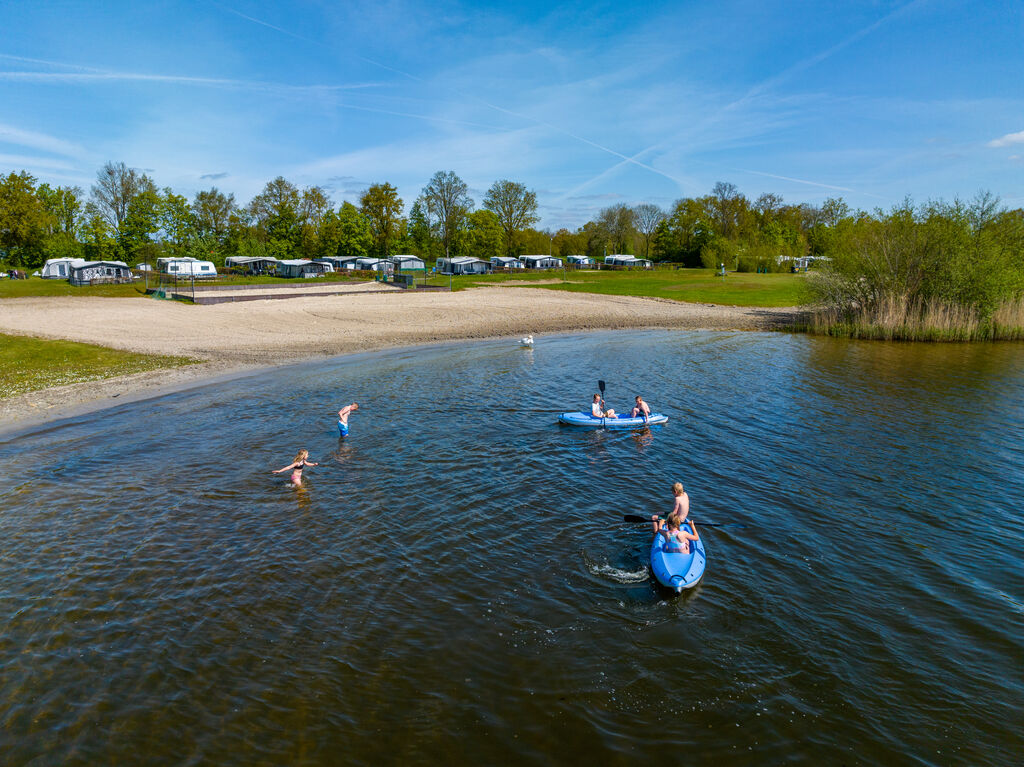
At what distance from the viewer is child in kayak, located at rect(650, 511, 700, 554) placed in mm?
11375

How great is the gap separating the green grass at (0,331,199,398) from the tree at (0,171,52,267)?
6834 centimetres

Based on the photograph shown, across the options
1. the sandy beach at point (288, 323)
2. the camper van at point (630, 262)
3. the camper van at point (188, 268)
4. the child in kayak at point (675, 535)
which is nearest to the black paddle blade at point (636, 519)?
the child in kayak at point (675, 535)

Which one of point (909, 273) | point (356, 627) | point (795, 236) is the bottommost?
point (356, 627)

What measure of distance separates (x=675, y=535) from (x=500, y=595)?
12.1 ft

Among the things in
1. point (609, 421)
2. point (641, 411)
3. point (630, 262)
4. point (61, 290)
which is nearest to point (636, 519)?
point (609, 421)

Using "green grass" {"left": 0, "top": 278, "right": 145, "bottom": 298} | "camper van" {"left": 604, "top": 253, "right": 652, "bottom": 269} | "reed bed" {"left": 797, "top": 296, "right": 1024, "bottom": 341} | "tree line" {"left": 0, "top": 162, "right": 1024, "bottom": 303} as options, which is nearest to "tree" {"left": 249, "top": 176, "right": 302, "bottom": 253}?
"tree line" {"left": 0, "top": 162, "right": 1024, "bottom": 303}

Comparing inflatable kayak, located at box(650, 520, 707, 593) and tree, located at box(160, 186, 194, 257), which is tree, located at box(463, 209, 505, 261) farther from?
inflatable kayak, located at box(650, 520, 707, 593)

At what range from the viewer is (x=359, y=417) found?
22.0 metres

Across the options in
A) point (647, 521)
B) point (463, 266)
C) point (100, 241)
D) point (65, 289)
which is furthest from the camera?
point (463, 266)

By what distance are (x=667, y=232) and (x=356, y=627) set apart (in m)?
131

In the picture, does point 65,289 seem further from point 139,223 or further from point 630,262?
point 630,262

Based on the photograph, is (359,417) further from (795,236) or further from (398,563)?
(795,236)

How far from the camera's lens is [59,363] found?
87.3 feet

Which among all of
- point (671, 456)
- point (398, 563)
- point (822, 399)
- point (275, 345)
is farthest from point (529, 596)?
point (275, 345)
